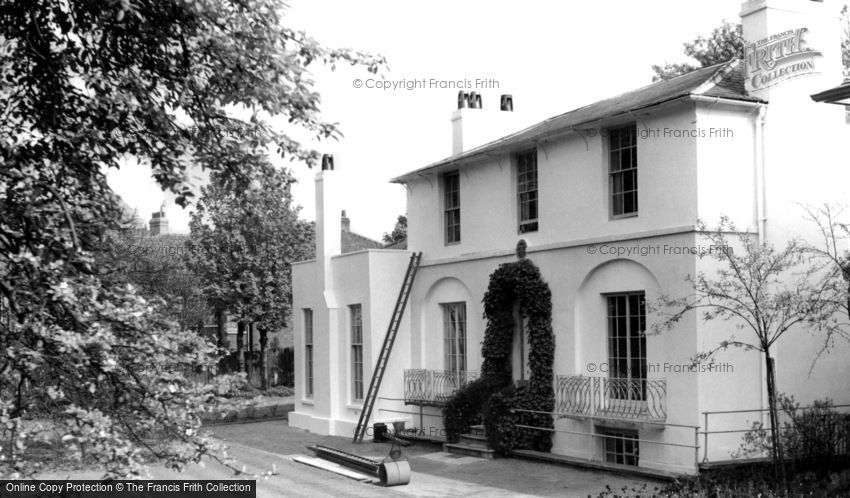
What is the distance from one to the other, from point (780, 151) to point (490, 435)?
7.90 meters

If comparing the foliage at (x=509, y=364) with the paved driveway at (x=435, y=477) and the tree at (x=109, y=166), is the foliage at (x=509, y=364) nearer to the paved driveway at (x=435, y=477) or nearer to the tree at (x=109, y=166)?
the paved driveway at (x=435, y=477)

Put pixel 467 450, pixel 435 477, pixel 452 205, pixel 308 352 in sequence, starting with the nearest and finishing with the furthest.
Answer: pixel 435 477, pixel 467 450, pixel 452 205, pixel 308 352

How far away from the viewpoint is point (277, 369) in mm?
45469

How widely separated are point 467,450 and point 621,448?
11.9 feet

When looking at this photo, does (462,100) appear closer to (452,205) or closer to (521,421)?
(452,205)

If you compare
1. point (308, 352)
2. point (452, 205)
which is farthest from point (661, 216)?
point (308, 352)

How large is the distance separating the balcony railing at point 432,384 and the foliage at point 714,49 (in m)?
16.3

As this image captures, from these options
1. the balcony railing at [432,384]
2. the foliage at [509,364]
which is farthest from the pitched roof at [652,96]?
the balcony railing at [432,384]

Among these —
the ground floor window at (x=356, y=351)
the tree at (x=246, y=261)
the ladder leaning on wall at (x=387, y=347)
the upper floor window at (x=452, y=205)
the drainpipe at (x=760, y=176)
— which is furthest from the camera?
the tree at (x=246, y=261)

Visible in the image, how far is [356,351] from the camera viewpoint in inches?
1079

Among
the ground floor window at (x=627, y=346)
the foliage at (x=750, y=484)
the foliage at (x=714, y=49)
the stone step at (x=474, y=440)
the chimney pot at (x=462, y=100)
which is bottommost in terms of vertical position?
the stone step at (x=474, y=440)

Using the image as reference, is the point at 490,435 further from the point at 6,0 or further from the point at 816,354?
the point at 6,0

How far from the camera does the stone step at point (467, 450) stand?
828 inches

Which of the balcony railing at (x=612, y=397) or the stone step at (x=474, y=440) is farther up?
the balcony railing at (x=612, y=397)
